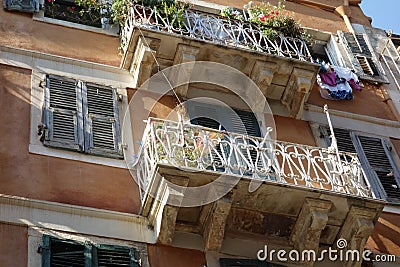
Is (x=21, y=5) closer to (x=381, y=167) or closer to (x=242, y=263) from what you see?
(x=242, y=263)

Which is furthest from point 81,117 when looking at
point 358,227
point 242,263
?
point 358,227

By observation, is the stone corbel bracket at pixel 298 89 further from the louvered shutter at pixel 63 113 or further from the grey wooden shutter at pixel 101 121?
the louvered shutter at pixel 63 113

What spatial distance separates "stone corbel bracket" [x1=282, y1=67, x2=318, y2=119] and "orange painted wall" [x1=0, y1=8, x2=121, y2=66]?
2.78 meters

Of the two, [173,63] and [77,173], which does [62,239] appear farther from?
[173,63]

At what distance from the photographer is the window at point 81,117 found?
39.8ft

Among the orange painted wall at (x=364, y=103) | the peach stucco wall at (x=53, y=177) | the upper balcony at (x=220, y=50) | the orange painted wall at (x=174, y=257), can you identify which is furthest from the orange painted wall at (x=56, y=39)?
the orange painted wall at (x=174, y=257)

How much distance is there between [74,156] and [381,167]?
5013 mm

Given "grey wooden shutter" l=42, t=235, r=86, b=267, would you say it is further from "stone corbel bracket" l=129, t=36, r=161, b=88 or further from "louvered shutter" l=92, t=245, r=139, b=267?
"stone corbel bracket" l=129, t=36, r=161, b=88

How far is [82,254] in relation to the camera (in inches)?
414

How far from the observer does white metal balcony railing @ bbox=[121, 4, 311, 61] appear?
45.9 feet

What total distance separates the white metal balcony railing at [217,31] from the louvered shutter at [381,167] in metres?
1.70

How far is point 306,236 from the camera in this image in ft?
37.8

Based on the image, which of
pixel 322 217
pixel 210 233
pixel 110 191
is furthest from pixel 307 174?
pixel 110 191

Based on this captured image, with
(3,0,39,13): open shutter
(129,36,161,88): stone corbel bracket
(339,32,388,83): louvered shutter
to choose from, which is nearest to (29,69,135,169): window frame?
(129,36,161,88): stone corbel bracket
